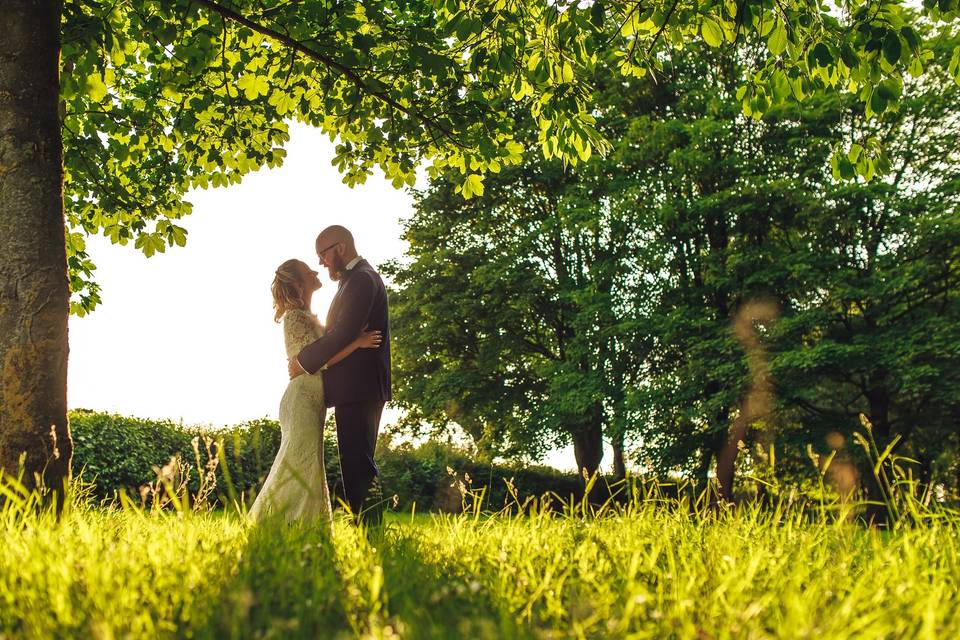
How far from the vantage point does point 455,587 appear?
2365 millimetres

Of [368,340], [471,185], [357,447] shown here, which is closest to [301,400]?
[357,447]

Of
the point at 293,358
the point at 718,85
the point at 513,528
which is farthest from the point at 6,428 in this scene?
the point at 718,85

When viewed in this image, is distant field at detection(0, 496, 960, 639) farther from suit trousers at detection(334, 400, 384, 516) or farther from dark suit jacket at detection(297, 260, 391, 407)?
dark suit jacket at detection(297, 260, 391, 407)

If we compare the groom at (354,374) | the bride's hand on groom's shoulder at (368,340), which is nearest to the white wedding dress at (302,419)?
the groom at (354,374)

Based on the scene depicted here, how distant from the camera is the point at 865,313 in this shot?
16141mm

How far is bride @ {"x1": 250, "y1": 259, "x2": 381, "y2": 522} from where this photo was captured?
→ 17.0 ft

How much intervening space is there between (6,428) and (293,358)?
1.92 m

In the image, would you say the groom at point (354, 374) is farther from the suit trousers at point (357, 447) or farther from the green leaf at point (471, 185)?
the green leaf at point (471, 185)

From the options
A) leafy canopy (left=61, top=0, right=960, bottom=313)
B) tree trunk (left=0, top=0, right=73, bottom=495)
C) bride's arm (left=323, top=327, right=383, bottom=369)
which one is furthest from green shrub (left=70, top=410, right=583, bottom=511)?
tree trunk (left=0, top=0, right=73, bottom=495)

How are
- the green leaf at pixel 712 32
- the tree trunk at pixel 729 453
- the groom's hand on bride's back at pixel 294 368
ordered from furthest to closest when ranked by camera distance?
1. the tree trunk at pixel 729 453
2. the groom's hand on bride's back at pixel 294 368
3. the green leaf at pixel 712 32

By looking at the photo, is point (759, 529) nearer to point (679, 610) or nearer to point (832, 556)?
point (832, 556)

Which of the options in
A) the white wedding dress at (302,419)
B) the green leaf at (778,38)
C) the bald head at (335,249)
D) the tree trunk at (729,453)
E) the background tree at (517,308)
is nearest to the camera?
the green leaf at (778,38)

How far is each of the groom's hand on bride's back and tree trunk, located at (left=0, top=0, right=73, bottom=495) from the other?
5.14 feet

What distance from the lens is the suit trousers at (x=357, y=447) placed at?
16.8ft
